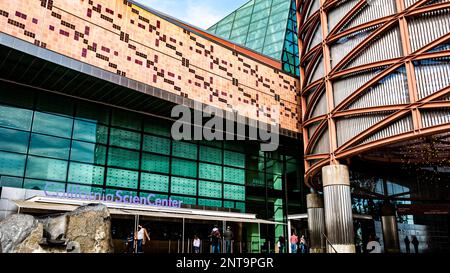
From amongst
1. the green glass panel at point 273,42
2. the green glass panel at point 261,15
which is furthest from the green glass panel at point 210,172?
the green glass panel at point 261,15

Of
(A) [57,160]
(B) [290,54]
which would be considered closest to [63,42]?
(A) [57,160]

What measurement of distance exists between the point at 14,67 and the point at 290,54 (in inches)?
964

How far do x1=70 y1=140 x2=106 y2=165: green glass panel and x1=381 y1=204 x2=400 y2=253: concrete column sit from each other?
24645 mm

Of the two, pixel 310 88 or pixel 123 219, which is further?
pixel 310 88

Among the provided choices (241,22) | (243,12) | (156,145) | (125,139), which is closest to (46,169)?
(125,139)

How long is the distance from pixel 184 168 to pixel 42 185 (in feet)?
31.9

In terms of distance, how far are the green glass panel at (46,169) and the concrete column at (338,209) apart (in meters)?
15.9

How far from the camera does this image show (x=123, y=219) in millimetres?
22766

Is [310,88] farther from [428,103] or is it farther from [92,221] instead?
[92,221]

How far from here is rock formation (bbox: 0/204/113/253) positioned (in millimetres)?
11250

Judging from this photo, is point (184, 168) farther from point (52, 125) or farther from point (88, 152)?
point (52, 125)

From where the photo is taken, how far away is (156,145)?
87.5ft

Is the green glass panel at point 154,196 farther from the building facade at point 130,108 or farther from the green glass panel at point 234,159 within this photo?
the green glass panel at point 234,159

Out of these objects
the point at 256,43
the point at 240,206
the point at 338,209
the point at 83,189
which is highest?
the point at 256,43
